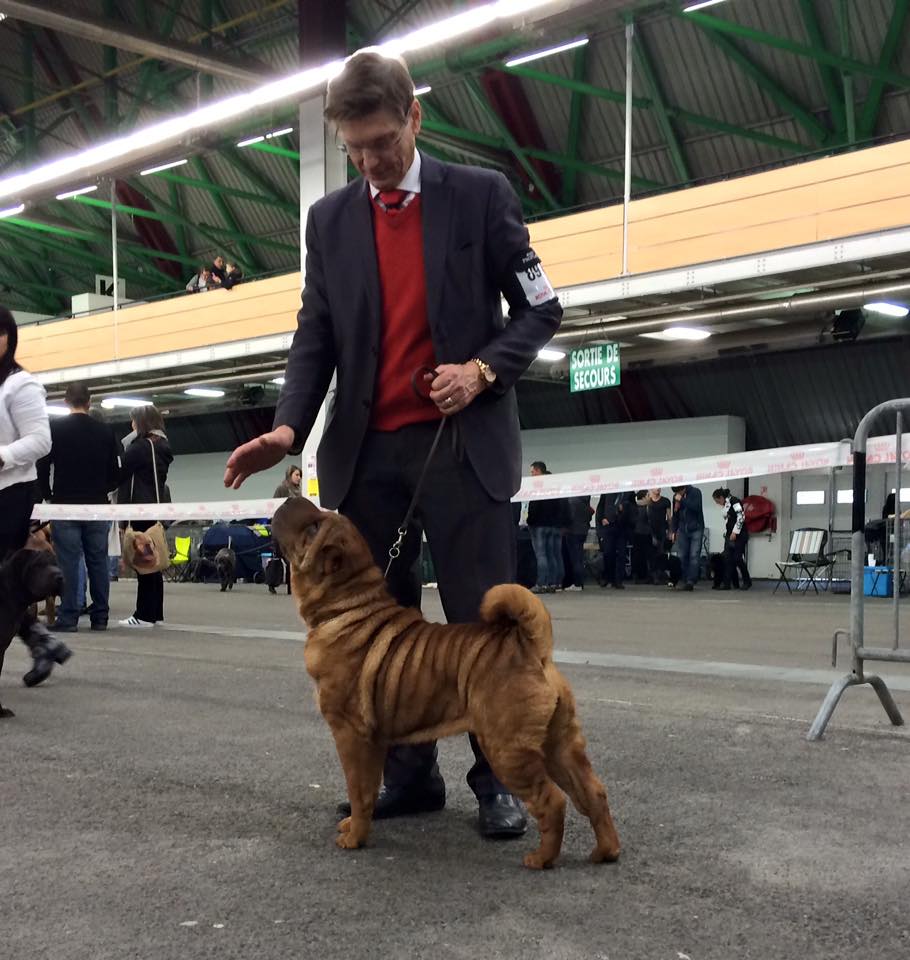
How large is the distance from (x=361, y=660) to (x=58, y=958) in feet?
2.70

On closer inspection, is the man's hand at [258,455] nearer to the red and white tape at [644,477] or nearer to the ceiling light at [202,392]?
the red and white tape at [644,477]

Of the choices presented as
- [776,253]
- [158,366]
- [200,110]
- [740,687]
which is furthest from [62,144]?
[740,687]

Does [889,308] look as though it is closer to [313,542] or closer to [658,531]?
[658,531]

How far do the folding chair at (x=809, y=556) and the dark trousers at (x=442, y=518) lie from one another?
12.7m

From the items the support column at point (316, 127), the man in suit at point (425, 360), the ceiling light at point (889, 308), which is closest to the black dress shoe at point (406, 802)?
the man in suit at point (425, 360)

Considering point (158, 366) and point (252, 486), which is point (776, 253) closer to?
point (158, 366)

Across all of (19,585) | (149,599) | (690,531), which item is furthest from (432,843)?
(690,531)

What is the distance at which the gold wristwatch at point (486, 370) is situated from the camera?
2418 millimetres

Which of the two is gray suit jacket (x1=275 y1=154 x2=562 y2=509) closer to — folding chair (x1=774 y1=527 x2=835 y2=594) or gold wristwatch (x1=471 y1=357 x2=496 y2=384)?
gold wristwatch (x1=471 y1=357 x2=496 y2=384)

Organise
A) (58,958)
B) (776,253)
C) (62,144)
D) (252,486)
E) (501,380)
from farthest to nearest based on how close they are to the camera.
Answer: (252,486) < (62,144) < (776,253) < (501,380) < (58,958)

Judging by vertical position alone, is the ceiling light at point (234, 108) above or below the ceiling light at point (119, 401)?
above

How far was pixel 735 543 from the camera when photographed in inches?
625

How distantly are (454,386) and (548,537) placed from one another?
1170cm

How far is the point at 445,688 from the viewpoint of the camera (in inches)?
88.3
